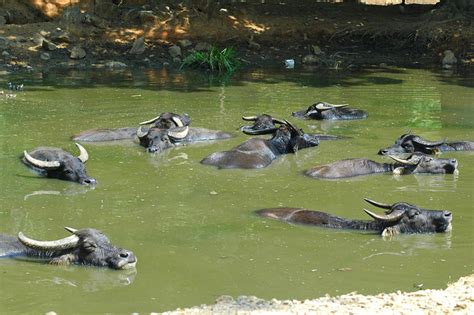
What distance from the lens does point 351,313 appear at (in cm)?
577

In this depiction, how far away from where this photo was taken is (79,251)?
6965mm

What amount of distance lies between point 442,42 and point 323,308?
53.4ft

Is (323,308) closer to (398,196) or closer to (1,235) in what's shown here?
(1,235)

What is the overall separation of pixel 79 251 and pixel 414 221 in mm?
2855

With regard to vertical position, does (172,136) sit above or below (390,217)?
below

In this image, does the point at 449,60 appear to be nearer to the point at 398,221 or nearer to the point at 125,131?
the point at 125,131

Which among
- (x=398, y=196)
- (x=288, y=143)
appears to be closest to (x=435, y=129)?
(x=288, y=143)

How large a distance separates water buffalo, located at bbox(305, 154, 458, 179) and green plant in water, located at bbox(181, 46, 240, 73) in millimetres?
9245

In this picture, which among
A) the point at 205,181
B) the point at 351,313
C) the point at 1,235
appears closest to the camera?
the point at 351,313

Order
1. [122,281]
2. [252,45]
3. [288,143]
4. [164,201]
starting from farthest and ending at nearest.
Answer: [252,45]
[288,143]
[164,201]
[122,281]

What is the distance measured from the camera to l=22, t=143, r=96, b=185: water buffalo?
972 cm

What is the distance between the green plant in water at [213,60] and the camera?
757 inches

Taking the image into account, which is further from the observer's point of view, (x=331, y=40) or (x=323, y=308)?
(x=331, y=40)

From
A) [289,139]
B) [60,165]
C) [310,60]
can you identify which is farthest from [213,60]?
[60,165]
